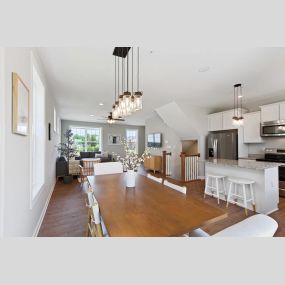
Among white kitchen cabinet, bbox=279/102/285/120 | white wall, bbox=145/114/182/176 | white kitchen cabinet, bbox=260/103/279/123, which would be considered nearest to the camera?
white kitchen cabinet, bbox=279/102/285/120

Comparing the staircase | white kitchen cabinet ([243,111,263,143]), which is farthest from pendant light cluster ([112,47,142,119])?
white kitchen cabinet ([243,111,263,143])

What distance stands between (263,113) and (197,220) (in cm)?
441

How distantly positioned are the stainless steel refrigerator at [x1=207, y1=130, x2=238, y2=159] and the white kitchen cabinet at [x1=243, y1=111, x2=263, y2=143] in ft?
0.92

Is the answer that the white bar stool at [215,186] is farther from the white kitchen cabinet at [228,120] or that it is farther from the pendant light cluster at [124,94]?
the pendant light cluster at [124,94]

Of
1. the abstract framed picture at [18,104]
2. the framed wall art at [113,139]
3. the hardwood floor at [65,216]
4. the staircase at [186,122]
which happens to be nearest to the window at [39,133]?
the hardwood floor at [65,216]

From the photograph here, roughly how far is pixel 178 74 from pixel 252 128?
3016 mm

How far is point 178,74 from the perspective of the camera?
2.96 metres

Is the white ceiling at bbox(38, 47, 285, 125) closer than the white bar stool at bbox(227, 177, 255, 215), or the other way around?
the white ceiling at bbox(38, 47, 285, 125)

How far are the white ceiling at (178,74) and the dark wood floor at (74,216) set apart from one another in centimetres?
262

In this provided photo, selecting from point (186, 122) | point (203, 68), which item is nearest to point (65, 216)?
point (203, 68)

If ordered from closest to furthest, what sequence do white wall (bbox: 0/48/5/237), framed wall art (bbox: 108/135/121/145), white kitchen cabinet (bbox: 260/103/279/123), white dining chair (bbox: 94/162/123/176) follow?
white wall (bbox: 0/48/5/237) < white dining chair (bbox: 94/162/123/176) < white kitchen cabinet (bbox: 260/103/279/123) < framed wall art (bbox: 108/135/121/145)

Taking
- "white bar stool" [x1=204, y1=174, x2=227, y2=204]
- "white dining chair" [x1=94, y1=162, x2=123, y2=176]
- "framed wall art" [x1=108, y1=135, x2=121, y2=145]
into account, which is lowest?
"white bar stool" [x1=204, y1=174, x2=227, y2=204]

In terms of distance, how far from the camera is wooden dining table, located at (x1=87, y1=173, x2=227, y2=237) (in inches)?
37.9

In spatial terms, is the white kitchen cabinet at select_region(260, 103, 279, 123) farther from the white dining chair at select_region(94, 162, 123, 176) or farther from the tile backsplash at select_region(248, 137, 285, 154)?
the white dining chair at select_region(94, 162, 123, 176)
